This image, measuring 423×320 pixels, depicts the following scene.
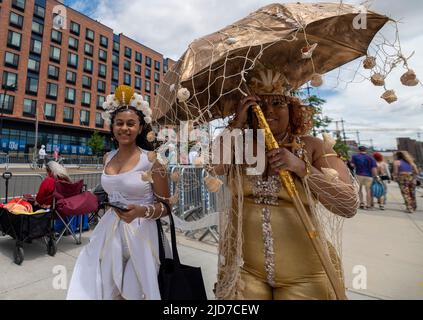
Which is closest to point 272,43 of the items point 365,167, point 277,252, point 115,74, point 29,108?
point 277,252

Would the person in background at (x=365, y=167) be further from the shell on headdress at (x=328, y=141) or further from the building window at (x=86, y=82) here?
the building window at (x=86, y=82)

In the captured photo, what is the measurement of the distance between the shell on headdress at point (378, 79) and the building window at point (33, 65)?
1603 inches

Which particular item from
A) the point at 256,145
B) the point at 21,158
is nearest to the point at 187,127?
the point at 256,145

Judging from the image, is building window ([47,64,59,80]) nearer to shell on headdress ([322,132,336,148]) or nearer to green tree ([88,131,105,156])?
green tree ([88,131,105,156])

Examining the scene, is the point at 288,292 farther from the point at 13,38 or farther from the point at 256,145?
the point at 13,38

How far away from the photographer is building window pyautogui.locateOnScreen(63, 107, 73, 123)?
34.5m

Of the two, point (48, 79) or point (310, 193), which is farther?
point (48, 79)

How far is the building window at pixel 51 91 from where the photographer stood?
108ft

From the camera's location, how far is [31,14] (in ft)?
104

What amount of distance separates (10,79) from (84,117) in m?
9.58

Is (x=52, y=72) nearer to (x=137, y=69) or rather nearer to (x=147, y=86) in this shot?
(x=137, y=69)

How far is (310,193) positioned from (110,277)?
1431mm

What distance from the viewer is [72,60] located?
117 ft

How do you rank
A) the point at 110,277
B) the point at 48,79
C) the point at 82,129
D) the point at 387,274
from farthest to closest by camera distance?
1. the point at 82,129
2. the point at 48,79
3. the point at 387,274
4. the point at 110,277
